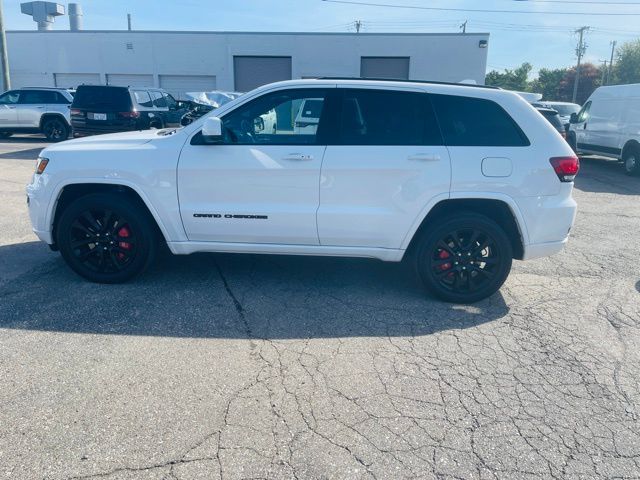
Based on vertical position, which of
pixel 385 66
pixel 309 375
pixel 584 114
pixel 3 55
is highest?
pixel 385 66

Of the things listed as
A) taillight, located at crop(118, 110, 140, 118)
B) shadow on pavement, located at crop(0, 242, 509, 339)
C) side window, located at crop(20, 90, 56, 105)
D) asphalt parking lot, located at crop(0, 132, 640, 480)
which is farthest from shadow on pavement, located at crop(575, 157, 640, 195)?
side window, located at crop(20, 90, 56, 105)

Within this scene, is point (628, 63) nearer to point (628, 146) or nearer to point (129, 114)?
point (628, 146)

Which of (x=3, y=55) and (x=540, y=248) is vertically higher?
(x=3, y=55)

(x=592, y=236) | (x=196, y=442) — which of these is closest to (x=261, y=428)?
(x=196, y=442)

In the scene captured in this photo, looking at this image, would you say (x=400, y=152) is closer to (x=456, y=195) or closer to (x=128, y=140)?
(x=456, y=195)

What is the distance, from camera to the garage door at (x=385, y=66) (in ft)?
93.4

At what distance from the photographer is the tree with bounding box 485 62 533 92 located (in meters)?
66.3

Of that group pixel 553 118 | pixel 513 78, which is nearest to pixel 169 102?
pixel 553 118

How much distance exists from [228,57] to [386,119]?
86.6 ft

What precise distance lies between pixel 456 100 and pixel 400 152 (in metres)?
0.71

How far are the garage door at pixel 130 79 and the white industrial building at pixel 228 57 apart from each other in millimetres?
57

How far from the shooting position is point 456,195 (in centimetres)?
445

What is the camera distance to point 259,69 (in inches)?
1147

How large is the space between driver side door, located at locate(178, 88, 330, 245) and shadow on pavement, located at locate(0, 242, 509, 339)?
1.98 ft
